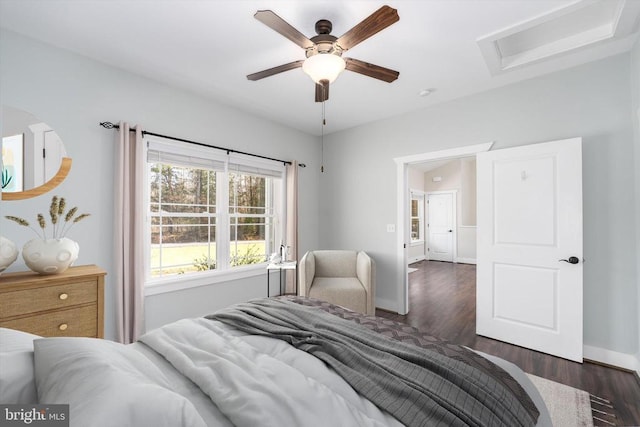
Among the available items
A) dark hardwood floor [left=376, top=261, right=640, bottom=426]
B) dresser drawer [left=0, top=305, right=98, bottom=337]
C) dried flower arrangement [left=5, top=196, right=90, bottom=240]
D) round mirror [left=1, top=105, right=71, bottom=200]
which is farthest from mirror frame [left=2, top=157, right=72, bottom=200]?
dark hardwood floor [left=376, top=261, right=640, bottom=426]

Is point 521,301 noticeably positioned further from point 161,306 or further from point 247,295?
point 161,306

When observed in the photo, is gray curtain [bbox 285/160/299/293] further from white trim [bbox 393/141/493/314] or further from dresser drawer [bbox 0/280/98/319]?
dresser drawer [bbox 0/280/98/319]

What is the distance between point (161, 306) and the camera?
2.98 metres

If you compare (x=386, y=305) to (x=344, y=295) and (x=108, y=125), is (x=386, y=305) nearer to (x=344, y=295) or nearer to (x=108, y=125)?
(x=344, y=295)

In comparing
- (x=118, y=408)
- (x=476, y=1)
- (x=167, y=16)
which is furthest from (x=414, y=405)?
(x=167, y=16)

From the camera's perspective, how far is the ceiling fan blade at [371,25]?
1.49m

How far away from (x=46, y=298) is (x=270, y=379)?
1.91 m

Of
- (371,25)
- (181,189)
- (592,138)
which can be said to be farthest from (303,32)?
(592,138)

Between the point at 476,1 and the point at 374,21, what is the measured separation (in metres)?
0.84

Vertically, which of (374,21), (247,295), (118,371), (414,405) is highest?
(374,21)

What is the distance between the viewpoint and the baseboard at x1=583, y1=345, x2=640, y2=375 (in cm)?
236

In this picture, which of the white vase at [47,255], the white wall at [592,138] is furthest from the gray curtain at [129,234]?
the white wall at [592,138]

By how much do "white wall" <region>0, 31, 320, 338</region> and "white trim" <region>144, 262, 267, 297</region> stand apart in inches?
2.8

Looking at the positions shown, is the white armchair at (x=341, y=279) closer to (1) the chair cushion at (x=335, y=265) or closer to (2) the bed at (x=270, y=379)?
(1) the chair cushion at (x=335, y=265)
